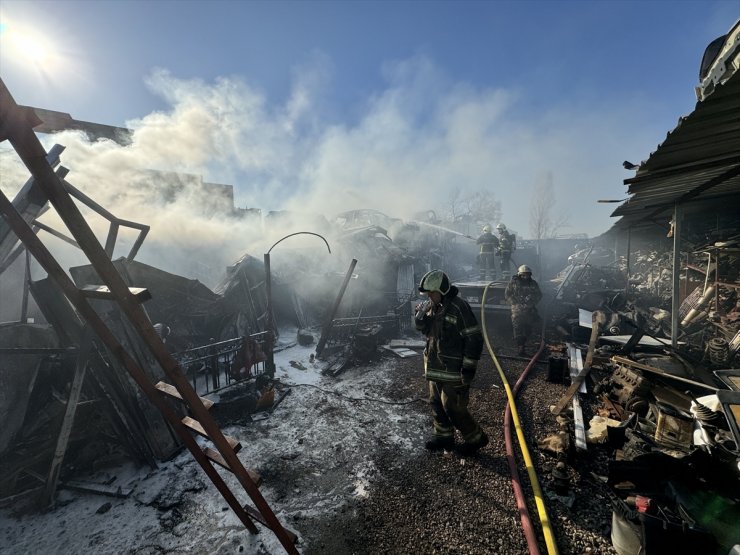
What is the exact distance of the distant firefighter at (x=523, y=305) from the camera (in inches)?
303

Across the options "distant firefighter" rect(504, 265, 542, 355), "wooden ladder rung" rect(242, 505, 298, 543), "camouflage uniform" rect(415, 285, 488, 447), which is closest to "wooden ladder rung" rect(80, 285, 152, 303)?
"wooden ladder rung" rect(242, 505, 298, 543)

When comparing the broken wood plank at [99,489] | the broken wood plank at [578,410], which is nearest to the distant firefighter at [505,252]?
the broken wood plank at [578,410]

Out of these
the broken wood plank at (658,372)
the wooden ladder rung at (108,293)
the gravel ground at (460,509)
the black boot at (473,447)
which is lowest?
the gravel ground at (460,509)

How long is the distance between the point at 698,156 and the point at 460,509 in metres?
5.08

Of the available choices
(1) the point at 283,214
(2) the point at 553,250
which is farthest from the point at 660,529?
(2) the point at 553,250

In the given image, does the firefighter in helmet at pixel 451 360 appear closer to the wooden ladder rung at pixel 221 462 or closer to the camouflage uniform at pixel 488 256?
the wooden ladder rung at pixel 221 462

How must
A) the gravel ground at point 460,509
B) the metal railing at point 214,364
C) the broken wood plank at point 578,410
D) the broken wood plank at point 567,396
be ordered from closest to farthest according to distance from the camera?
the gravel ground at point 460,509 < the broken wood plank at point 578,410 < the broken wood plank at point 567,396 < the metal railing at point 214,364

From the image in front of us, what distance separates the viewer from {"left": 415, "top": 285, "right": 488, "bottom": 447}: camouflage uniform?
392cm

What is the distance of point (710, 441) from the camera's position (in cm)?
302

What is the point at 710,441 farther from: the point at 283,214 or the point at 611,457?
the point at 283,214

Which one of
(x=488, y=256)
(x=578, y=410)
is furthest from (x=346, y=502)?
(x=488, y=256)

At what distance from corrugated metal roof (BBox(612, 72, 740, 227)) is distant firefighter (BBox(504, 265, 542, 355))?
2763 mm

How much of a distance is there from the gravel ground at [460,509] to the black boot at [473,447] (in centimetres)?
9

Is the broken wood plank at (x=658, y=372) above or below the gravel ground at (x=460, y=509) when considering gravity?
above
